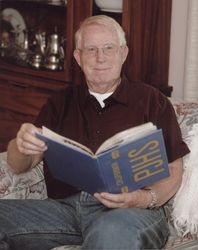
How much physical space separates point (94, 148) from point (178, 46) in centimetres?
98

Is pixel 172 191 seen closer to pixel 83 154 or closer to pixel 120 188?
pixel 120 188

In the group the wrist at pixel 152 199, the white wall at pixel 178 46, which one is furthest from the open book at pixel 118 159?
the white wall at pixel 178 46

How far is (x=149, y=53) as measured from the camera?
7.95 ft

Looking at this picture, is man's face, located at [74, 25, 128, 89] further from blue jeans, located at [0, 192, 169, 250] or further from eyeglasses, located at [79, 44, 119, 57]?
blue jeans, located at [0, 192, 169, 250]

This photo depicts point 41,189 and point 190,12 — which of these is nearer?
point 41,189

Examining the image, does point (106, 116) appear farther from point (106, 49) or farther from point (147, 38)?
point (147, 38)

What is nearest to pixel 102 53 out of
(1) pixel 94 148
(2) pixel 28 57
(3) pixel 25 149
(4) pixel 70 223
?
(1) pixel 94 148

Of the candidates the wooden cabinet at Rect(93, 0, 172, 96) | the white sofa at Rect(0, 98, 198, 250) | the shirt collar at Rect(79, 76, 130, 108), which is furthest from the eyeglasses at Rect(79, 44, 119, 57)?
the wooden cabinet at Rect(93, 0, 172, 96)

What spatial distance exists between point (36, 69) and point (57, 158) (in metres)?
1.37

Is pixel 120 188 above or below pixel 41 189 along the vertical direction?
above

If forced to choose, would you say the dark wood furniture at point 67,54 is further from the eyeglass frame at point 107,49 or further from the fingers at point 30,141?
the fingers at point 30,141

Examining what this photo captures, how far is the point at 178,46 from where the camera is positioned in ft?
8.18

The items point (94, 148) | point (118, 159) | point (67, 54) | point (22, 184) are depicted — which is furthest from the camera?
point (67, 54)

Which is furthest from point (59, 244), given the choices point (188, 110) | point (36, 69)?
point (36, 69)
